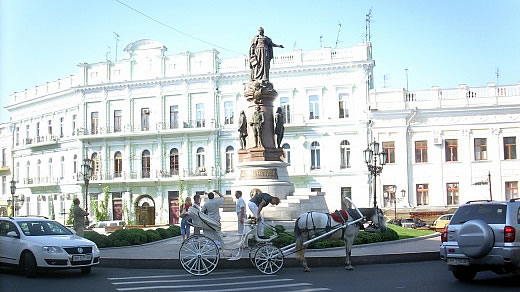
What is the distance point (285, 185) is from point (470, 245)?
14096 millimetres

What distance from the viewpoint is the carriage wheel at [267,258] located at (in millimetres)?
15625

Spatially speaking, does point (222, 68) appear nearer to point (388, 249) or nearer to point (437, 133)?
point (437, 133)

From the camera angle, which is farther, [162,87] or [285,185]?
[162,87]

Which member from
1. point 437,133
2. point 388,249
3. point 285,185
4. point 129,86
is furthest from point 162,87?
point 388,249

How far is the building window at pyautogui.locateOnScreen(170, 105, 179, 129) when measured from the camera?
5809 centimetres

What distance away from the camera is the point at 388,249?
65.5ft

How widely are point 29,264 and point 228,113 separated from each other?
41864 mm

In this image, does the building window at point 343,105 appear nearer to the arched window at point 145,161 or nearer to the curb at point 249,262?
the arched window at point 145,161

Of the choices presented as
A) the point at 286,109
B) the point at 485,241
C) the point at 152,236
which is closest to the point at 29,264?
the point at 152,236

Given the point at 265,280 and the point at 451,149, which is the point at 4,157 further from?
the point at 265,280

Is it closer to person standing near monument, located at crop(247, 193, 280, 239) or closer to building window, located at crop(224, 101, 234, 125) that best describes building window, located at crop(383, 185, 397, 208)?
building window, located at crop(224, 101, 234, 125)

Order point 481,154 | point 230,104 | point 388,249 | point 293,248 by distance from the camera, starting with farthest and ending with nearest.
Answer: point 230,104
point 481,154
point 388,249
point 293,248

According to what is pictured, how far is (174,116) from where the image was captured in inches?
2295

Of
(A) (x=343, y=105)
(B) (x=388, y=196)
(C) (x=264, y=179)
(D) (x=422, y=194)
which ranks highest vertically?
(A) (x=343, y=105)
